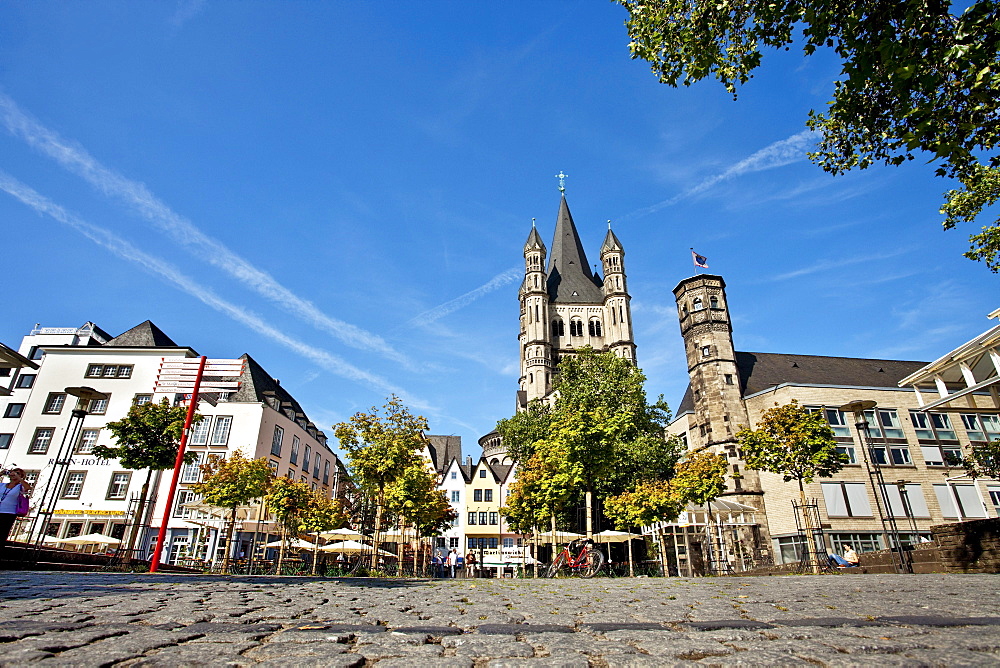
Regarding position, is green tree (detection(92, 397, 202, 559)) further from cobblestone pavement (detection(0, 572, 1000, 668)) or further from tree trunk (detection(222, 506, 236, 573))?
cobblestone pavement (detection(0, 572, 1000, 668))

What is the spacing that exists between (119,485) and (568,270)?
63.4 meters

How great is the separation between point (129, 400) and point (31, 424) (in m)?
6.50

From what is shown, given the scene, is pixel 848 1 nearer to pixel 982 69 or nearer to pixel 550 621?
pixel 982 69

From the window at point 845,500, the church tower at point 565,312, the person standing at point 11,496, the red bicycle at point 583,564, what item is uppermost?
the church tower at point 565,312

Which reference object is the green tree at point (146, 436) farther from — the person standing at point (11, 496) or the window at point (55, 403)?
the window at point (55, 403)

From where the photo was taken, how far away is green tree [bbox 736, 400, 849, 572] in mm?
Result: 22141

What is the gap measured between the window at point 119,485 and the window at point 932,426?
53300 mm

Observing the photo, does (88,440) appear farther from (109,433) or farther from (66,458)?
(66,458)

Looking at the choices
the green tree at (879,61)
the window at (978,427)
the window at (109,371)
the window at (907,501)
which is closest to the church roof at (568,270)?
the window at (978,427)

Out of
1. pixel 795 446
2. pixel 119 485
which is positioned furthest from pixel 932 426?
pixel 119 485

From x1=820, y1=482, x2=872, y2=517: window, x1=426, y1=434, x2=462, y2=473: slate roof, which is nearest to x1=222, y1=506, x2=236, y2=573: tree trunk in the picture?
x1=820, y1=482, x2=872, y2=517: window

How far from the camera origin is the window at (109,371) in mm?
40031

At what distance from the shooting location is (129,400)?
127 feet

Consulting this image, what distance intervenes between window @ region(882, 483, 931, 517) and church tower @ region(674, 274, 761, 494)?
810cm
